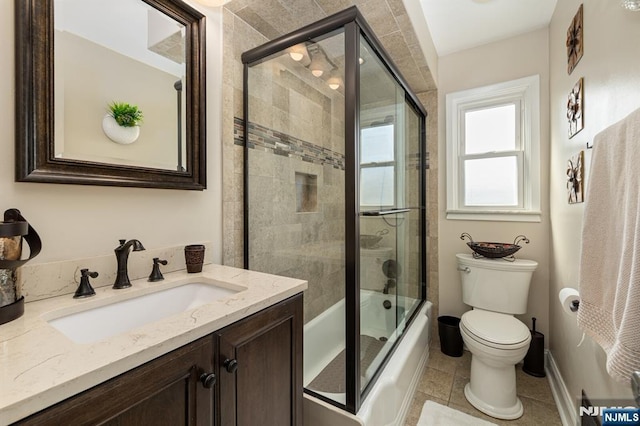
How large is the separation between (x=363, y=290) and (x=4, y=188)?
1374 mm

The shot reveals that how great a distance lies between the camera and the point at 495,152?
2385 mm

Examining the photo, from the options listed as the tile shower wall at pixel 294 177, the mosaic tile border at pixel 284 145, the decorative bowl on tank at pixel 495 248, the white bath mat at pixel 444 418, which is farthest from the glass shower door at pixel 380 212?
the decorative bowl on tank at pixel 495 248

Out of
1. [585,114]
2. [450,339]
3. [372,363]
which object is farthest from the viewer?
[450,339]

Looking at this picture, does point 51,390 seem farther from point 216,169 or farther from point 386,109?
point 386,109

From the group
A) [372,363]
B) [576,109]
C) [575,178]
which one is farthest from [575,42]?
[372,363]

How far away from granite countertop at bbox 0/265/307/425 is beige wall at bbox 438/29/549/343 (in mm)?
2000

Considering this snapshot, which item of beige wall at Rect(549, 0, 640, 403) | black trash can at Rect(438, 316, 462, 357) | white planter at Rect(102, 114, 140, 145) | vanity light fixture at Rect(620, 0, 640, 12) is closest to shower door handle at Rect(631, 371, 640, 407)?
beige wall at Rect(549, 0, 640, 403)

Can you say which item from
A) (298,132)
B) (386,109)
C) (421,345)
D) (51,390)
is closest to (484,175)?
(386,109)

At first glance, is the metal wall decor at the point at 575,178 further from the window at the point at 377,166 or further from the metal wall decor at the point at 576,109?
the window at the point at 377,166

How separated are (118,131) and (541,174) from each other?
8.97 feet

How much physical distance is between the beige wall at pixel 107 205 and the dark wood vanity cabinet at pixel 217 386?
0.62 m

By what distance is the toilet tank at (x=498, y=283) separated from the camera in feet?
6.79

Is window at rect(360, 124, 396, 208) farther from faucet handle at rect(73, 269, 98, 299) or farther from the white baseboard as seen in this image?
the white baseboard

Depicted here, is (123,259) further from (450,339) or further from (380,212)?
(450,339)
